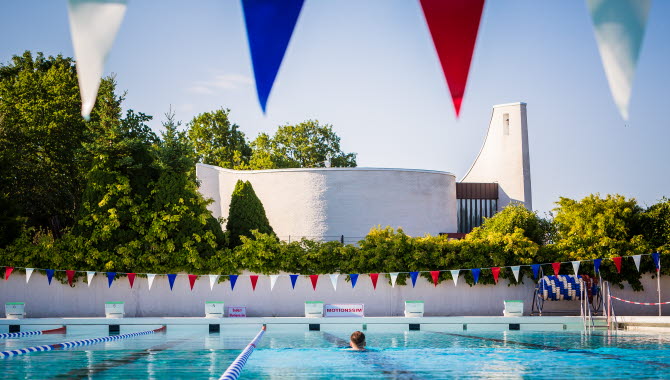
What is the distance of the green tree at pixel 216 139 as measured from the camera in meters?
49.8

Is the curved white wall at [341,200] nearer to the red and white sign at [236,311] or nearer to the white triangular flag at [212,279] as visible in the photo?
the white triangular flag at [212,279]

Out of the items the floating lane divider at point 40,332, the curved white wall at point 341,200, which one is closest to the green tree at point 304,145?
the curved white wall at point 341,200

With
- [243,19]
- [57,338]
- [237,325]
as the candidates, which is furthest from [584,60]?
[237,325]

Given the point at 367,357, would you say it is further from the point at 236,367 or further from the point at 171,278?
the point at 171,278

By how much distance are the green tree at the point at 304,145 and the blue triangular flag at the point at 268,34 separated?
47.4 m

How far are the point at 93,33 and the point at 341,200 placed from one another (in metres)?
27.8

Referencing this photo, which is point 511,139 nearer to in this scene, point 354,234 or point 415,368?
point 354,234

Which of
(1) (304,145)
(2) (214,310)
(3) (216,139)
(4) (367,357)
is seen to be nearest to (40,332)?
(2) (214,310)

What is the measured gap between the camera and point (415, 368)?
10867 millimetres

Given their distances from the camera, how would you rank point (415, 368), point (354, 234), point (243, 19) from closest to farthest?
1. point (243, 19)
2. point (415, 368)
3. point (354, 234)

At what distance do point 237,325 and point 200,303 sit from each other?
2.78 metres

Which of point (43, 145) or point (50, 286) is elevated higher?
point (43, 145)

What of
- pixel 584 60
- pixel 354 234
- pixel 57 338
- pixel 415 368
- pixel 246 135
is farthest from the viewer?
pixel 246 135

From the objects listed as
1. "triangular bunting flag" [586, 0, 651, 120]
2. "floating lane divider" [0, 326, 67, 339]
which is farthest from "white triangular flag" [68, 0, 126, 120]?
"floating lane divider" [0, 326, 67, 339]
